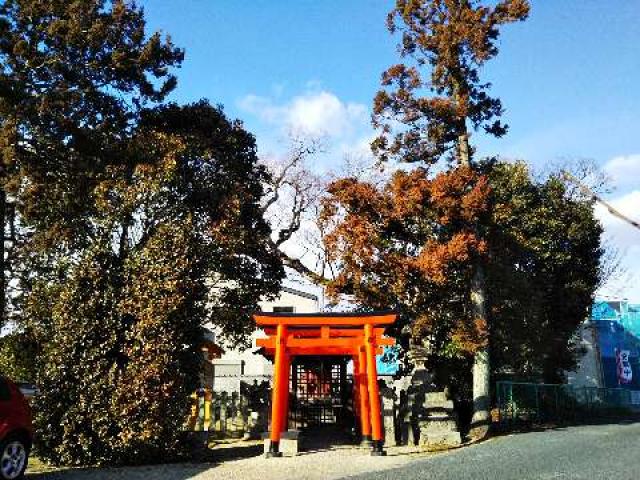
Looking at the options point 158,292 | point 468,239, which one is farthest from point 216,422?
point 468,239

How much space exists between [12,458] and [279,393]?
17.4 feet

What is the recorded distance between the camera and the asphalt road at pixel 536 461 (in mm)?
8609

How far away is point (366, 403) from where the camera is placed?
12.6 metres

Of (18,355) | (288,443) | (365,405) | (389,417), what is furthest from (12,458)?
(18,355)

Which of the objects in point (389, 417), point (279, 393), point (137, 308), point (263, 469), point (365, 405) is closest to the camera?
point (263, 469)

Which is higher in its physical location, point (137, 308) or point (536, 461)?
point (137, 308)

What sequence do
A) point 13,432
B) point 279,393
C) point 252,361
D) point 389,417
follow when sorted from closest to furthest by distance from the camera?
point 13,432 → point 279,393 → point 389,417 → point 252,361

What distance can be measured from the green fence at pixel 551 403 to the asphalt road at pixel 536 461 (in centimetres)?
326

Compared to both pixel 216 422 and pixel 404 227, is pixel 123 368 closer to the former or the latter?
pixel 216 422

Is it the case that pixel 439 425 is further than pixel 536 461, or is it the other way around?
pixel 439 425

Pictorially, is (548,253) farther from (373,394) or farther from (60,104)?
(60,104)

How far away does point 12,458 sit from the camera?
7746mm

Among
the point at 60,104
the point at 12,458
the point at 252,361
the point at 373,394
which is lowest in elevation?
the point at 12,458

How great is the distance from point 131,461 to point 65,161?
26.0ft
